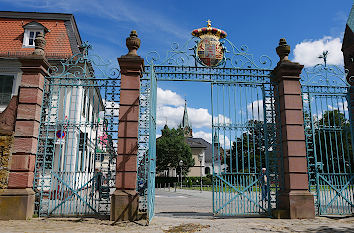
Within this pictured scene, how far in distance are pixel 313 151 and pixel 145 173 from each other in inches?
217

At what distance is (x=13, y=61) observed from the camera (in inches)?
634

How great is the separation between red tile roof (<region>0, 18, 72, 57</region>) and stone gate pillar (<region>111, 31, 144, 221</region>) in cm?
849

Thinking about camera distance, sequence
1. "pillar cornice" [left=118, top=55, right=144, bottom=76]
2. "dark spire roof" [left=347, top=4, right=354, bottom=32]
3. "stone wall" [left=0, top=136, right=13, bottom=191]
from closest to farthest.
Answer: "stone wall" [left=0, top=136, right=13, bottom=191]
"pillar cornice" [left=118, top=55, right=144, bottom=76]
"dark spire roof" [left=347, top=4, right=354, bottom=32]

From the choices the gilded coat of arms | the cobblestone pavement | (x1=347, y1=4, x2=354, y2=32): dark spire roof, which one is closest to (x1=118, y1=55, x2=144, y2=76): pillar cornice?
the gilded coat of arms

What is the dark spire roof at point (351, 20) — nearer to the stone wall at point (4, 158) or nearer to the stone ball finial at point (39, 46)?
the stone ball finial at point (39, 46)

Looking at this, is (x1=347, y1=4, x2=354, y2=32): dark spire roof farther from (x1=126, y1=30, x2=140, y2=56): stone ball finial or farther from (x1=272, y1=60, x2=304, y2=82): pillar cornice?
(x1=126, y1=30, x2=140, y2=56): stone ball finial

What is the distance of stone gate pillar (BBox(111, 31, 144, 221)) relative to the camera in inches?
311

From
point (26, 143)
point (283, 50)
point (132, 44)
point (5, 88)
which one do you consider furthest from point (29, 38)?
point (283, 50)

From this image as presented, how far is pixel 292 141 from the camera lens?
8.87 m

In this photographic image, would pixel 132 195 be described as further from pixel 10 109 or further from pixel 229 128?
pixel 10 109

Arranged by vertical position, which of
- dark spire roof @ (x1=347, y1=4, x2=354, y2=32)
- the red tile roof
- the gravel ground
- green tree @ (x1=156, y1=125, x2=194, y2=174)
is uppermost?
dark spire roof @ (x1=347, y1=4, x2=354, y2=32)

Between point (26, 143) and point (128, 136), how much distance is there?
295cm

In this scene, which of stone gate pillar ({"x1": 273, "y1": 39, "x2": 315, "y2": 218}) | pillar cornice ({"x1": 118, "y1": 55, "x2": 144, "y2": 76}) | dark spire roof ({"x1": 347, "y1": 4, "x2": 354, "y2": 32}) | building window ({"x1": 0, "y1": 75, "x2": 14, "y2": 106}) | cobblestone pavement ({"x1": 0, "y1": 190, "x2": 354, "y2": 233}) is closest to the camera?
cobblestone pavement ({"x1": 0, "y1": 190, "x2": 354, "y2": 233})

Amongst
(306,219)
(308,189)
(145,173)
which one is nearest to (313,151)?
(308,189)
